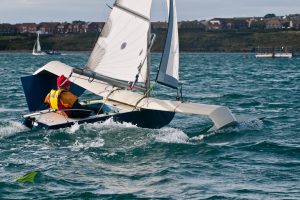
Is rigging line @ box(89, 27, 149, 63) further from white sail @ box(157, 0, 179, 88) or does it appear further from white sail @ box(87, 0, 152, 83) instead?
white sail @ box(157, 0, 179, 88)

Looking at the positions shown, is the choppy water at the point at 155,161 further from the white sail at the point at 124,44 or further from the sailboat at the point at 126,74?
the white sail at the point at 124,44

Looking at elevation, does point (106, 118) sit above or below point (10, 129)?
above

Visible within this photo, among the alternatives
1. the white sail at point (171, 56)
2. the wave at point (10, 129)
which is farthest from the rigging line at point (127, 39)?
the wave at point (10, 129)

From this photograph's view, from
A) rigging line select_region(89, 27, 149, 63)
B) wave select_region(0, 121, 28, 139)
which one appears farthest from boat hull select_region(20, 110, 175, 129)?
rigging line select_region(89, 27, 149, 63)

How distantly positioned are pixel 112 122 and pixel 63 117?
1.44 m

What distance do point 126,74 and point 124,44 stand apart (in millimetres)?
994

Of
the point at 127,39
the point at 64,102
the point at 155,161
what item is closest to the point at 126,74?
the point at 127,39

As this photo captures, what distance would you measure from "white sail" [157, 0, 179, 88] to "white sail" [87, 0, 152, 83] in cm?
77

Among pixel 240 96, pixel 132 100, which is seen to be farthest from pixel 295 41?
pixel 132 100

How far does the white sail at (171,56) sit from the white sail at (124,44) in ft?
2.53

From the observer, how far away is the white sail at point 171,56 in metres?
22.7

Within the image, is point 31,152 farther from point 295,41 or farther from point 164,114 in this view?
point 295,41

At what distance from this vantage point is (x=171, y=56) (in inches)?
906

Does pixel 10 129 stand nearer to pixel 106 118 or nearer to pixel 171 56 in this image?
pixel 106 118
